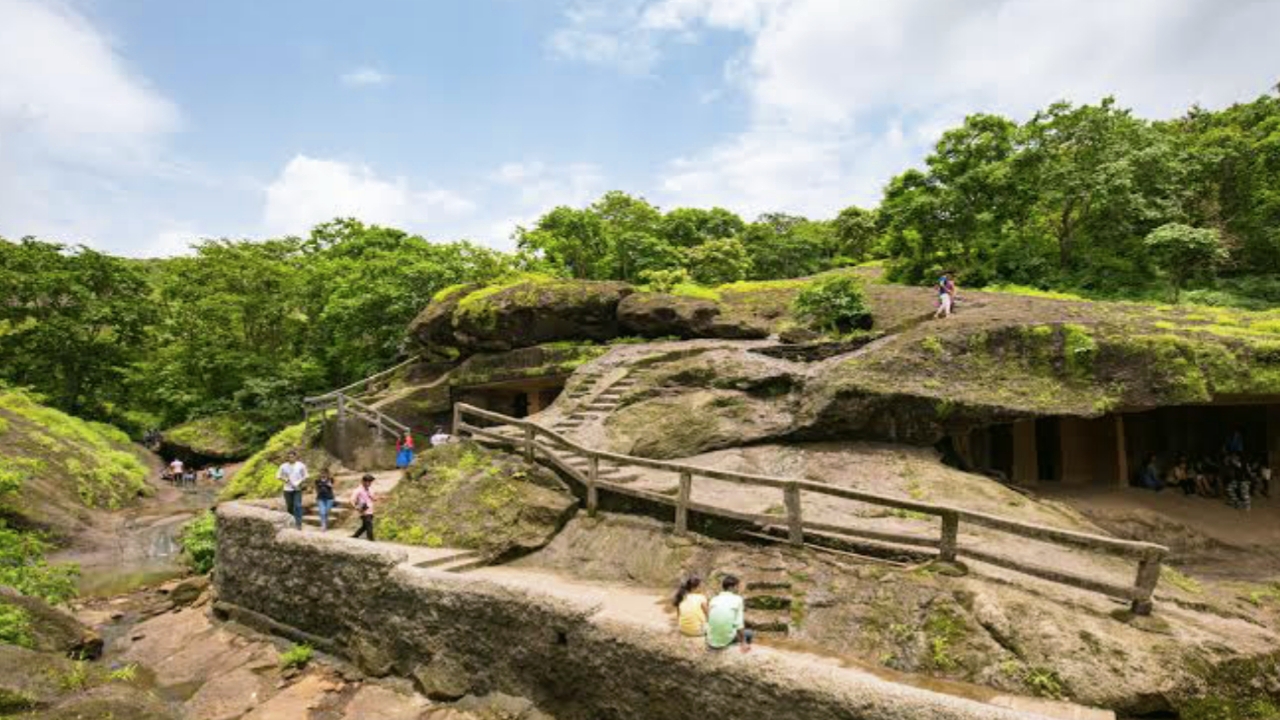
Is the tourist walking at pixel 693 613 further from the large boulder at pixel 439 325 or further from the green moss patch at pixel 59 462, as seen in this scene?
the green moss patch at pixel 59 462

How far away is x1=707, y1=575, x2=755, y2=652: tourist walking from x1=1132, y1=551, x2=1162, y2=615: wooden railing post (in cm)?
456

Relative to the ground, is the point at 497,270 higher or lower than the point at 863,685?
higher

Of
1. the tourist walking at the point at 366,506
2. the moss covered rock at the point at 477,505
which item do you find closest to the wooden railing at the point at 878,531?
the moss covered rock at the point at 477,505

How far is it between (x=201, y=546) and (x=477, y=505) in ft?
36.2

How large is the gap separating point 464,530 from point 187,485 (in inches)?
976

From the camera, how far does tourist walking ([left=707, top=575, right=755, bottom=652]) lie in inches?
297

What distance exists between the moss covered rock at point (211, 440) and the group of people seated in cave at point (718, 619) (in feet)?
104

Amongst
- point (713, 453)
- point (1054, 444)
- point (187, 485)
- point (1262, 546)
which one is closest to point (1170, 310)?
point (1054, 444)

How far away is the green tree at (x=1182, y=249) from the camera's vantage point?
758 inches

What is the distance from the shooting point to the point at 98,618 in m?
15.0

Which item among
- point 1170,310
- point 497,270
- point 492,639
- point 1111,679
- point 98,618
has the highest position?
point 497,270

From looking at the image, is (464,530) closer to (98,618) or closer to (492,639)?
(492,639)

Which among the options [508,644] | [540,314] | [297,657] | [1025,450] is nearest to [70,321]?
[540,314]

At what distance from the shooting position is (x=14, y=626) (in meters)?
10.9
